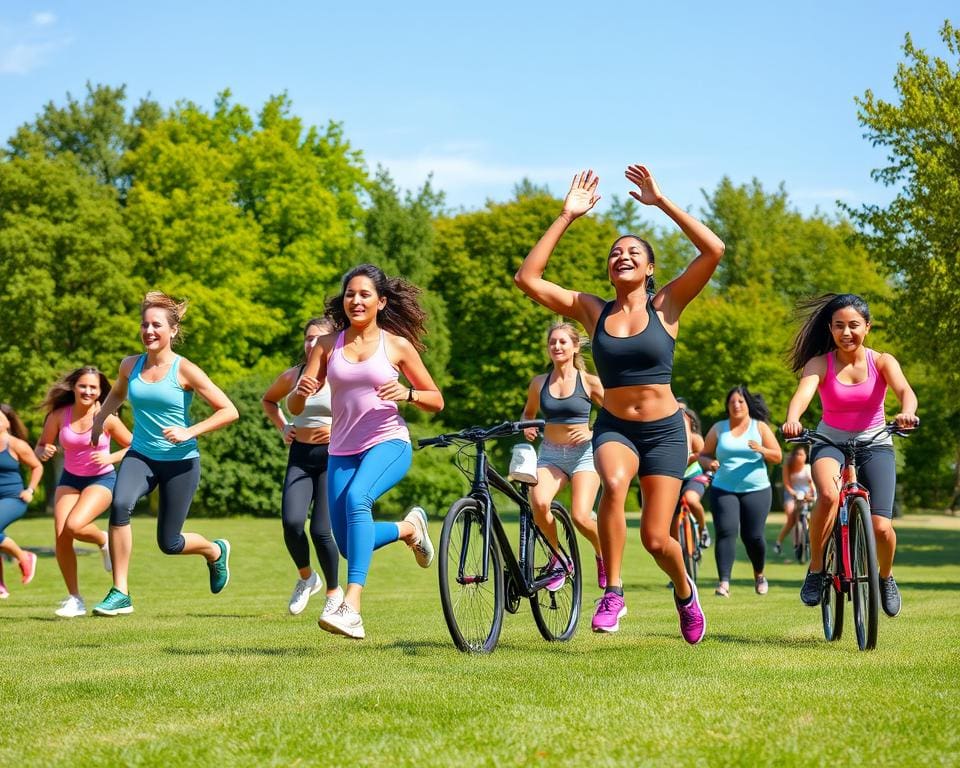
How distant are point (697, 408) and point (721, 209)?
19.8 metres

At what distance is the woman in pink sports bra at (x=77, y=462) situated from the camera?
1089cm

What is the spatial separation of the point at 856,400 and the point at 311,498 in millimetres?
4296

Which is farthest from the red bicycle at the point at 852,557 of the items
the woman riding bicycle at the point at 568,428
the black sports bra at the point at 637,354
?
the woman riding bicycle at the point at 568,428

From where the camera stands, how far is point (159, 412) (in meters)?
9.77

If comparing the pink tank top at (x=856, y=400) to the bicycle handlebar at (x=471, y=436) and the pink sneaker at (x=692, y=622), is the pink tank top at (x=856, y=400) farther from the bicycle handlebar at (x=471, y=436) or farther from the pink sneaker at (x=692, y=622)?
the bicycle handlebar at (x=471, y=436)

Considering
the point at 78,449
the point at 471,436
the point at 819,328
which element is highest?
the point at 819,328

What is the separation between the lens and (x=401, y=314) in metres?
8.42

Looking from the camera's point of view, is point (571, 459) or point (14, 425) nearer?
point (571, 459)

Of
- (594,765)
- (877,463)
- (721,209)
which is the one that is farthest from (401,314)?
(721,209)

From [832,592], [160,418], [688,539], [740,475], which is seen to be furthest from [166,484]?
[688,539]

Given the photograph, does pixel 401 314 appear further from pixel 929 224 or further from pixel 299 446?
pixel 929 224

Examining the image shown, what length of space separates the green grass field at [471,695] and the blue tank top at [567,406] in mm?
1699

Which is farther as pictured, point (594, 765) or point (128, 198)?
point (128, 198)

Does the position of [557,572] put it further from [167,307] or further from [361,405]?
[167,307]
